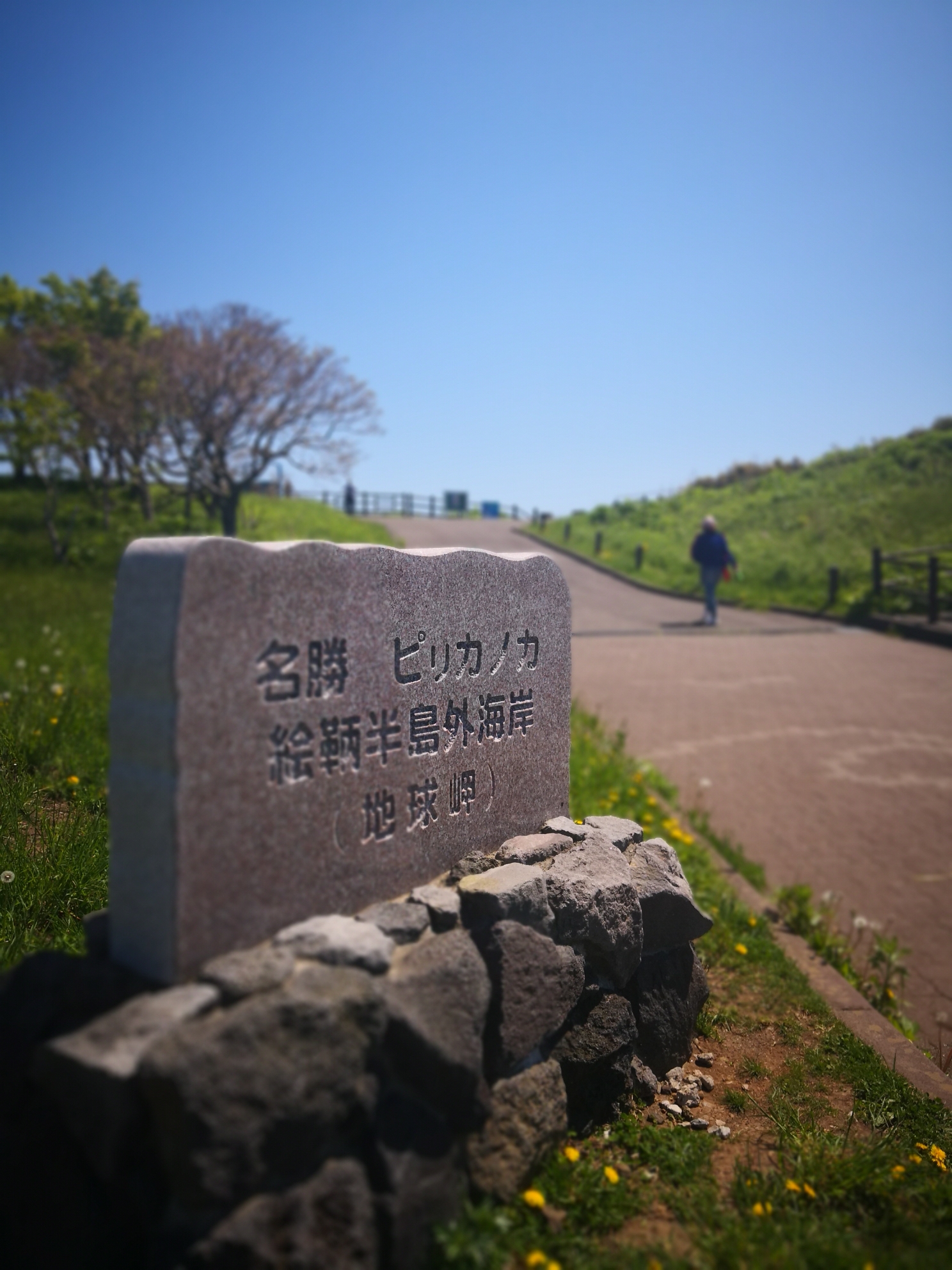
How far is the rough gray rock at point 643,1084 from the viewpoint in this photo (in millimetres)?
3484

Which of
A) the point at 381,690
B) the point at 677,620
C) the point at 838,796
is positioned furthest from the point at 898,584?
the point at 381,690

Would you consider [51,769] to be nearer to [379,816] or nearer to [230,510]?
[379,816]

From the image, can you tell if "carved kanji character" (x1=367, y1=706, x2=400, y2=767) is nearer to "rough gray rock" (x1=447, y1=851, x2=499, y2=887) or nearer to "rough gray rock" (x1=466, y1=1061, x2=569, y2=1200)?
"rough gray rock" (x1=447, y1=851, x2=499, y2=887)

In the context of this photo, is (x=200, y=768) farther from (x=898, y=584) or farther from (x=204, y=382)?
(x=204, y=382)

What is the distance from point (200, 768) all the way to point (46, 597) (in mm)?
13253

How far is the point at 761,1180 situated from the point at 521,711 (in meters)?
1.92

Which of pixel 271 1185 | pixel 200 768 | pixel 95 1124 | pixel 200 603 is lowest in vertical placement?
pixel 271 1185

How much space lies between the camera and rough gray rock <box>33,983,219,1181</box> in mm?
2078

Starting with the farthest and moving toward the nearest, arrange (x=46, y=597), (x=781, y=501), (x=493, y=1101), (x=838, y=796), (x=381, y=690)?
(x=781, y=501) → (x=46, y=597) → (x=838, y=796) → (x=381, y=690) → (x=493, y=1101)

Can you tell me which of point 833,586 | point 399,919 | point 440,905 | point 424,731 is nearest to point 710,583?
point 833,586

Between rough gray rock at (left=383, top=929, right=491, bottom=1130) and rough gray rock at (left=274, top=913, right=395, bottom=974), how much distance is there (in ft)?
0.24

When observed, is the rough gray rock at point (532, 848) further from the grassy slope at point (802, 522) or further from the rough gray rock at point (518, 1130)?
the grassy slope at point (802, 522)

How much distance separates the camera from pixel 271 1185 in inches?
86.7

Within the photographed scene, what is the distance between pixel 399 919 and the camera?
9.55 ft
